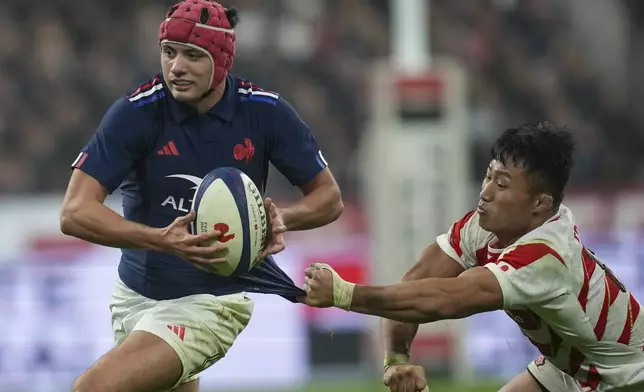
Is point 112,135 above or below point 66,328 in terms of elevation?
above

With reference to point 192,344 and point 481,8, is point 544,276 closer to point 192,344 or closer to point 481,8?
point 192,344

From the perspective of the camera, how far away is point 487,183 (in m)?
5.98

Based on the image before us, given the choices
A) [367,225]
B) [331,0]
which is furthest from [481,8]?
[367,225]

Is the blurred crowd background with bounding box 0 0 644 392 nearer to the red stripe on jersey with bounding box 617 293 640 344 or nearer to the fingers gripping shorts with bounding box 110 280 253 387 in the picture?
the fingers gripping shorts with bounding box 110 280 253 387

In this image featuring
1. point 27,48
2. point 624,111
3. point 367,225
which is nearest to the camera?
point 367,225

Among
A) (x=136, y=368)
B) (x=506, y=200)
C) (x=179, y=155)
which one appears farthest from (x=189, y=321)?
(x=506, y=200)

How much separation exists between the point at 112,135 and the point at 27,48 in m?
9.35

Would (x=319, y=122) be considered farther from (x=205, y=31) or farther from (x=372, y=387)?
(x=205, y=31)

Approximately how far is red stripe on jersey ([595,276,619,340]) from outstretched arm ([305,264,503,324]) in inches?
21.0

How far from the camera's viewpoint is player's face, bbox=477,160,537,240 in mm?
5887

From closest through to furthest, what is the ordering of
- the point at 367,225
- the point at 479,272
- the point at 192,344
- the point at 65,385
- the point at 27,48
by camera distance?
the point at 479,272
the point at 192,344
the point at 65,385
the point at 367,225
the point at 27,48

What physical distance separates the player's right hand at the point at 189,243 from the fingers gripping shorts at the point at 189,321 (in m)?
0.43

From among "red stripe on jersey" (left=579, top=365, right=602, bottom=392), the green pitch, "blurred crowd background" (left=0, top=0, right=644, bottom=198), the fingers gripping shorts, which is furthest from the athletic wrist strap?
"blurred crowd background" (left=0, top=0, right=644, bottom=198)

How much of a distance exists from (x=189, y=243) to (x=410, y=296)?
0.96 meters
